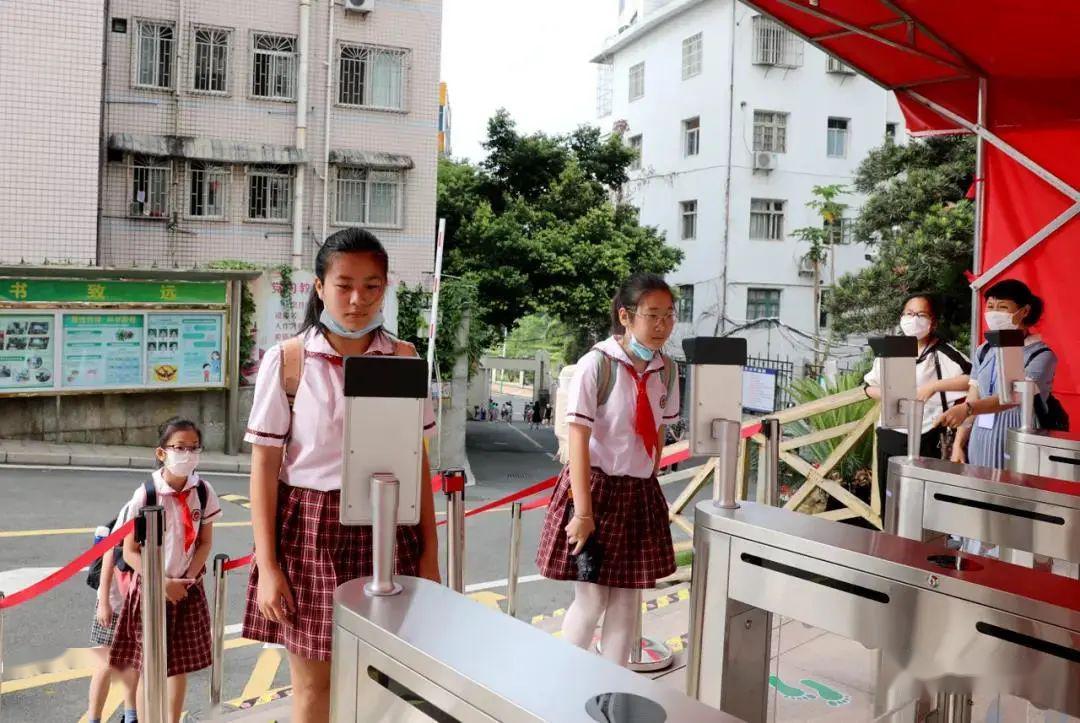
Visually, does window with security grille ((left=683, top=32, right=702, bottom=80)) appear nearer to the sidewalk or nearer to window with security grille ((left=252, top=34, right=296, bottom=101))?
window with security grille ((left=252, top=34, right=296, bottom=101))

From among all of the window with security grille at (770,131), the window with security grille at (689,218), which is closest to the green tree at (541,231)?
the window with security grille at (689,218)

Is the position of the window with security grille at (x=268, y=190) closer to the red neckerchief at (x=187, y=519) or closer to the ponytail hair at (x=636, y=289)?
the red neckerchief at (x=187, y=519)

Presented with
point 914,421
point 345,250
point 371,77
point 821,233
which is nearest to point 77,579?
point 345,250

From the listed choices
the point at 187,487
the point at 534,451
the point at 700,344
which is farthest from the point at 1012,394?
the point at 534,451

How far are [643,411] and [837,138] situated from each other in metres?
13.1

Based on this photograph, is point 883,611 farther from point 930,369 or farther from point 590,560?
point 930,369

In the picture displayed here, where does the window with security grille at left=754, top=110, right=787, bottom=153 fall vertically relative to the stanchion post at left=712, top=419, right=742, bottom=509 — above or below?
above

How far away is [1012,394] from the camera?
2229 mm

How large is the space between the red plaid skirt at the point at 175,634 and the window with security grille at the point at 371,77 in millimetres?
7755

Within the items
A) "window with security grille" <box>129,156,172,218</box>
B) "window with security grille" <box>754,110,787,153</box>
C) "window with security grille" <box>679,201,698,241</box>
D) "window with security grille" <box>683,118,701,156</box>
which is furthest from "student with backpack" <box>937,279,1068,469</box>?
"window with security grille" <box>683,118,701,156</box>

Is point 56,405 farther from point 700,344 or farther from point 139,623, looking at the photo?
point 700,344

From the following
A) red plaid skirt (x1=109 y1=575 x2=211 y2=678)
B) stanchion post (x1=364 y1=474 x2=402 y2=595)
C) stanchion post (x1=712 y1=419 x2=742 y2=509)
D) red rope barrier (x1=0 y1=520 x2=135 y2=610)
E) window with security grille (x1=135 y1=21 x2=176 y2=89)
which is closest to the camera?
stanchion post (x1=364 y1=474 x2=402 y2=595)

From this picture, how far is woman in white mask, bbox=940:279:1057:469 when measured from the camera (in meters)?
2.48

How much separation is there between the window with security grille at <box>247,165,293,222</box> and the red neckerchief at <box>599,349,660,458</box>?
299 inches
